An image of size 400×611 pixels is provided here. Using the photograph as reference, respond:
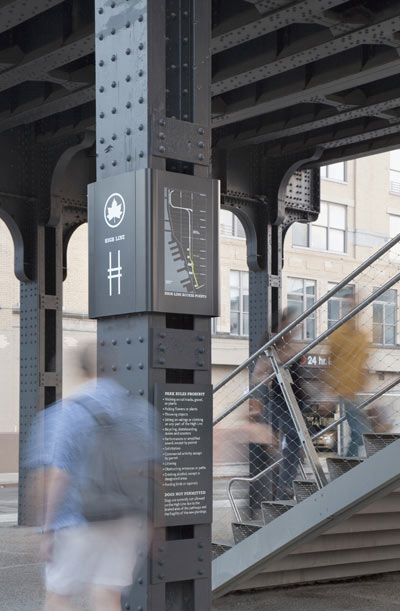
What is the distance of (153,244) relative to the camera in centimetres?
497

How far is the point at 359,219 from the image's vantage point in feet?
151

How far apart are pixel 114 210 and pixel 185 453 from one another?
1362 mm

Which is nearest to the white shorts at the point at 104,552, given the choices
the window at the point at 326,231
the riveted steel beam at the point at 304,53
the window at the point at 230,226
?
the riveted steel beam at the point at 304,53

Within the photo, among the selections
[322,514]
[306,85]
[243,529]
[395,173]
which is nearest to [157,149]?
[322,514]

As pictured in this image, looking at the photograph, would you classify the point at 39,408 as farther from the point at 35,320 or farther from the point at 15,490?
the point at 15,490

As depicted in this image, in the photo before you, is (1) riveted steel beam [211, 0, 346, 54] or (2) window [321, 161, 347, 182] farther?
(2) window [321, 161, 347, 182]

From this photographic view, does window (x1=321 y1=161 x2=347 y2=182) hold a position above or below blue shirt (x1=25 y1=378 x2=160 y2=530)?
above

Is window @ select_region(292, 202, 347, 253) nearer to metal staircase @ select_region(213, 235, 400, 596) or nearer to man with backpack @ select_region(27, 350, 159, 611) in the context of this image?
metal staircase @ select_region(213, 235, 400, 596)

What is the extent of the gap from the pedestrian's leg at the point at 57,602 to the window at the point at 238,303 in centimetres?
3491

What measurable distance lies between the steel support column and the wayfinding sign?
35 millimetres

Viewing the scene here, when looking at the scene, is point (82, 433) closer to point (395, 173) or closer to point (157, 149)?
point (157, 149)

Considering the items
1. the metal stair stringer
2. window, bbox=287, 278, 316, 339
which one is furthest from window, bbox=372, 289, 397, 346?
window, bbox=287, 278, 316, 339

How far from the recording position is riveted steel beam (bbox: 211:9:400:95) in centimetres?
1077

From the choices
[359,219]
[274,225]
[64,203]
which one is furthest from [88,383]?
[359,219]
